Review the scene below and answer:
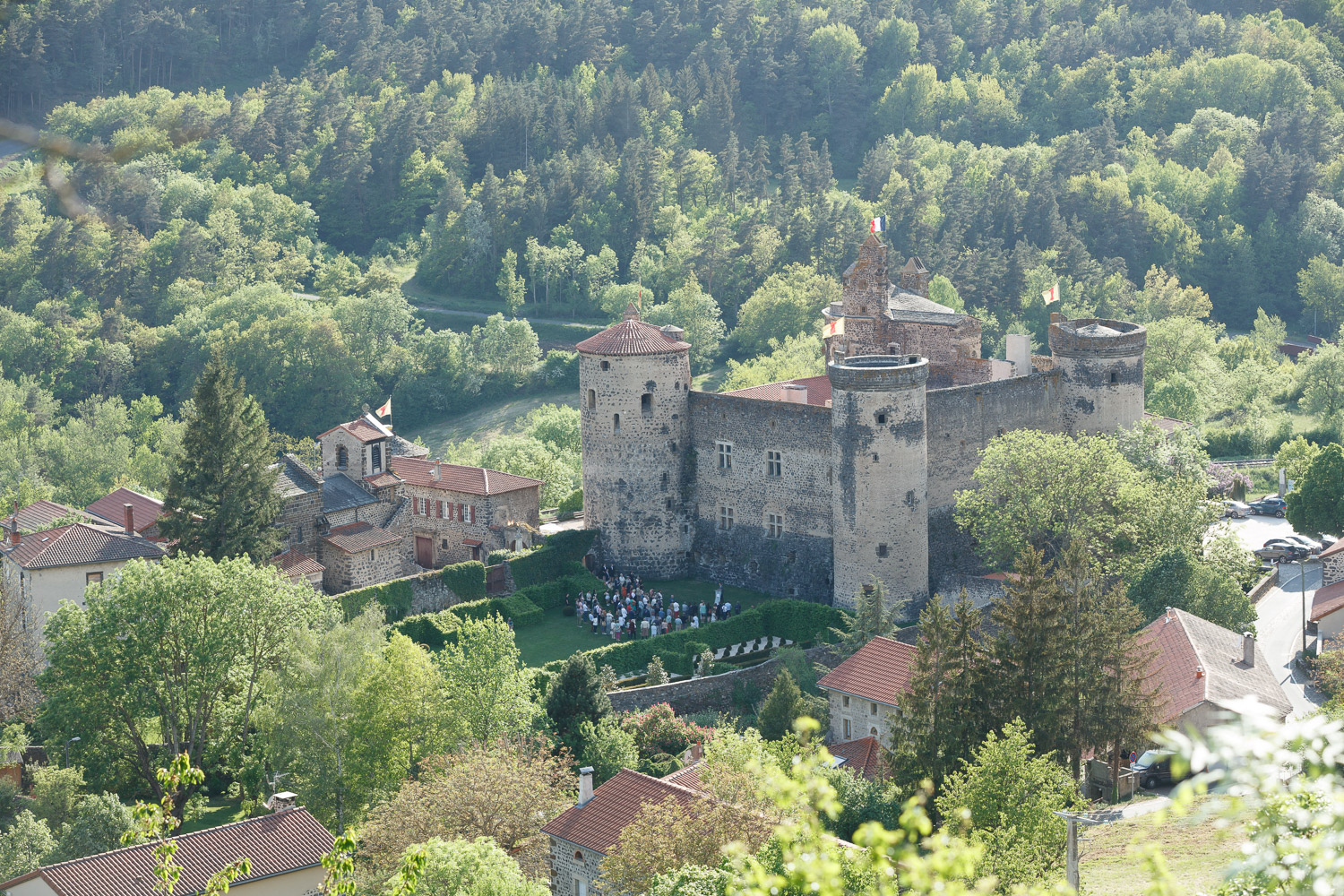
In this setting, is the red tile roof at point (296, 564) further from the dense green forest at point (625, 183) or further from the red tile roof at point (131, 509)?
the dense green forest at point (625, 183)

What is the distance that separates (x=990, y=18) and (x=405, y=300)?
7548cm

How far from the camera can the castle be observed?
58688 mm

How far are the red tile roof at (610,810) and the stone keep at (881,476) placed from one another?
1828cm

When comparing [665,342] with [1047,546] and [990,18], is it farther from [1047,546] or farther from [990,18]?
[990,18]

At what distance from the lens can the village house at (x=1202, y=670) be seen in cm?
4699

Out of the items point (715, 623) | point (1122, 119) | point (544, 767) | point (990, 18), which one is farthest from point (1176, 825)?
point (990, 18)

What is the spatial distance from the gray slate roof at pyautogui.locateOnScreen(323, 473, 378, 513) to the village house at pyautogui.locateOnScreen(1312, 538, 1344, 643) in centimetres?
→ 3418

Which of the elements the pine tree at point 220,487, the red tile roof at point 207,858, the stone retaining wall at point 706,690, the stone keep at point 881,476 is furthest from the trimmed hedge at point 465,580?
the red tile roof at point 207,858

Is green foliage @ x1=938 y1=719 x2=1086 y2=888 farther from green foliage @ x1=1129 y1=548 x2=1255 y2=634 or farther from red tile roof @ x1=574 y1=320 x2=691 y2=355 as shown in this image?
red tile roof @ x1=574 y1=320 x2=691 y2=355

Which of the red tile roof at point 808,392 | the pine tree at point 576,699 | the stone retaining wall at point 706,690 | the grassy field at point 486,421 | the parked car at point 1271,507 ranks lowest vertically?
the grassy field at point 486,421

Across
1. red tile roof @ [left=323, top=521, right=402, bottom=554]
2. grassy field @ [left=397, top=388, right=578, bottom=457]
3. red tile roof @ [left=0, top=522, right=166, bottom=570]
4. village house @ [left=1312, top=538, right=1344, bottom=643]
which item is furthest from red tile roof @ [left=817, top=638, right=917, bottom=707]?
grassy field @ [left=397, top=388, right=578, bottom=457]

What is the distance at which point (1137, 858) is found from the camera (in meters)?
35.3

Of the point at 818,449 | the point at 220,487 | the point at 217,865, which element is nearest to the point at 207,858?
the point at 217,865

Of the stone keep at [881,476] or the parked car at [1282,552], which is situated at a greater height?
the stone keep at [881,476]
